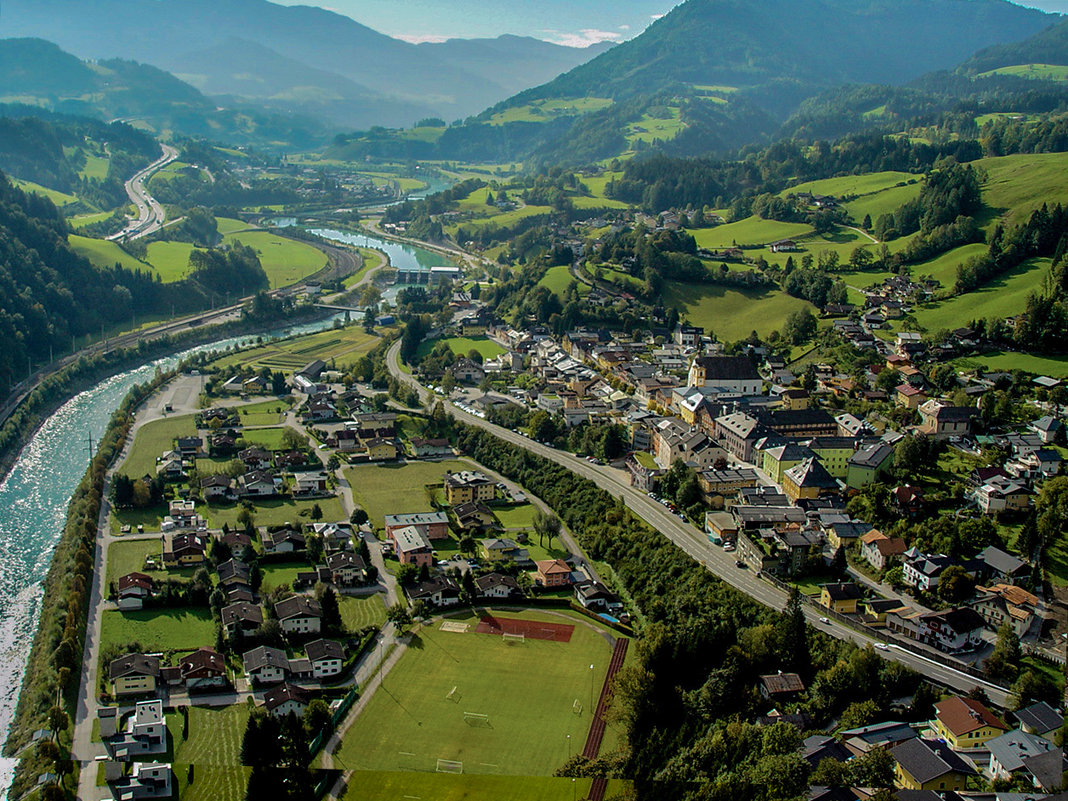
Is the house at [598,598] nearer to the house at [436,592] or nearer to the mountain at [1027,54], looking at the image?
the house at [436,592]

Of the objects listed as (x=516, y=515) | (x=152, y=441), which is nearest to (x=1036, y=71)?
(x=516, y=515)

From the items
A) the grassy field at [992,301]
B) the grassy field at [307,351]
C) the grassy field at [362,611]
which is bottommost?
the grassy field at [307,351]

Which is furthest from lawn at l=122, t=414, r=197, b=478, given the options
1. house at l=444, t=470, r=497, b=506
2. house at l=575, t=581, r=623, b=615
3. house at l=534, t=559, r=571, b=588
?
house at l=575, t=581, r=623, b=615

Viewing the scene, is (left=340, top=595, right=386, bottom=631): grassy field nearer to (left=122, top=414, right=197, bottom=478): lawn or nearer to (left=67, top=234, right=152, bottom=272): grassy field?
(left=122, top=414, right=197, bottom=478): lawn

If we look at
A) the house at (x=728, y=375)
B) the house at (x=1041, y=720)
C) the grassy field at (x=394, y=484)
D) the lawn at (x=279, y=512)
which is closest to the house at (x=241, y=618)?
the lawn at (x=279, y=512)

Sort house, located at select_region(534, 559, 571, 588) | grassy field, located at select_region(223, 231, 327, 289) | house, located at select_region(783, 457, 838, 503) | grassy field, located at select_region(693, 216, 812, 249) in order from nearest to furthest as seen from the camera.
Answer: house, located at select_region(534, 559, 571, 588) → house, located at select_region(783, 457, 838, 503) → grassy field, located at select_region(693, 216, 812, 249) → grassy field, located at select_region(223, 231, 327, 289)

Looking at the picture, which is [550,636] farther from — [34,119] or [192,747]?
[34,119]

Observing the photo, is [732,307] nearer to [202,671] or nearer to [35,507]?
[35,507]
